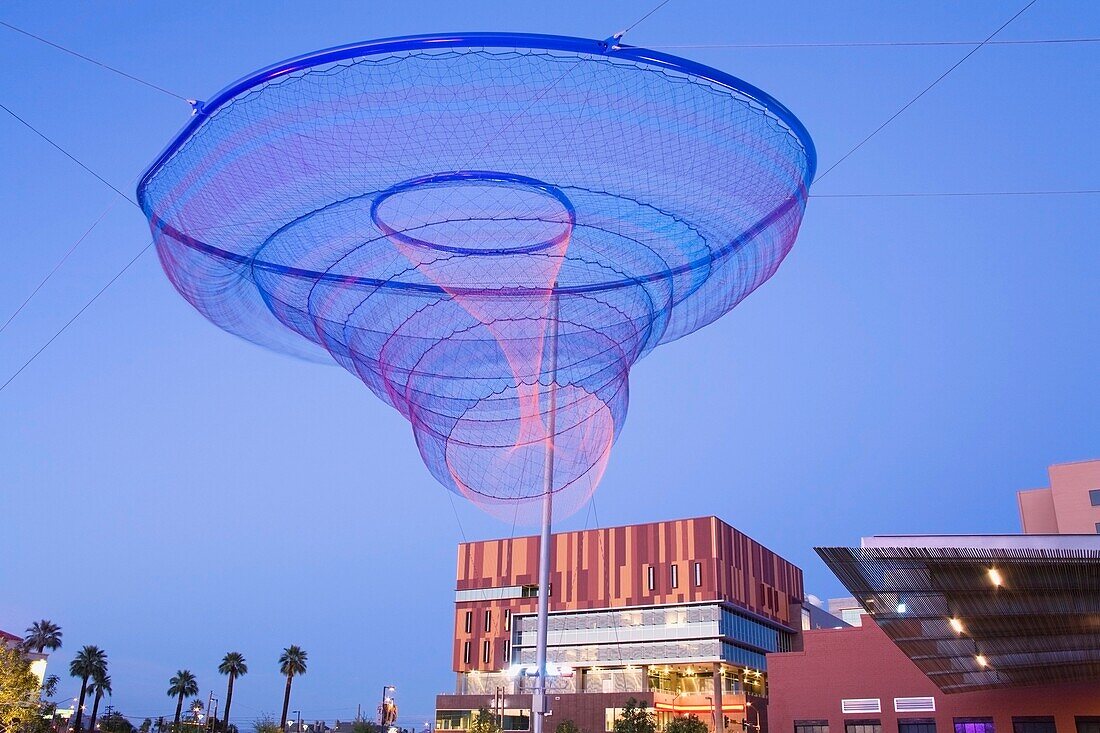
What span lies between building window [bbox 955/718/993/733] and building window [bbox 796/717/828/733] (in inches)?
256

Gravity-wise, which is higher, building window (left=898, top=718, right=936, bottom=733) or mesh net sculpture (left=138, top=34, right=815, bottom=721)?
mesh net sculpture (left=138, top=34, right=815, bottom=721)

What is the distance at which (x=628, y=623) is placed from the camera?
3091 inches

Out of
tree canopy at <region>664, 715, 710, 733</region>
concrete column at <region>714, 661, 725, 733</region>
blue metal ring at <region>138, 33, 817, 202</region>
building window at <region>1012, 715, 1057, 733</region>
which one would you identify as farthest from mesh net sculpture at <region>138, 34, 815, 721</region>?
concrete column at <region>714, 661, 725, 733</region>

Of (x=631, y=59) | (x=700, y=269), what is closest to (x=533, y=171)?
(x=631, y=59)

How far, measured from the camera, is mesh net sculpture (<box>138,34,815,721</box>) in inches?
378

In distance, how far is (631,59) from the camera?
9.11 m

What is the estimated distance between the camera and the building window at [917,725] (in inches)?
1721

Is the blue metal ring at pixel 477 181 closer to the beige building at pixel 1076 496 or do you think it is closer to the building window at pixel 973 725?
the building window at pixel 973 725

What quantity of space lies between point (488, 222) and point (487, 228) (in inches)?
7.8

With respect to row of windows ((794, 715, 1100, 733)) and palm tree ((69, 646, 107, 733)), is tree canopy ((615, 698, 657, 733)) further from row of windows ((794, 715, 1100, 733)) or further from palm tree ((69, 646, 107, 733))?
palm tree ((69, 646, 107, 733))

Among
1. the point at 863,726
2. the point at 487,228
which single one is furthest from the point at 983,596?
the point at 863,726

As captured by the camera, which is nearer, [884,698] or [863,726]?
[884,698]

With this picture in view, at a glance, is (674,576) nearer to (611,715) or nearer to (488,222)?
(611,715)

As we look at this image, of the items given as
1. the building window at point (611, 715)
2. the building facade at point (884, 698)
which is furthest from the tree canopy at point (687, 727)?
the building window at point (611, 715)
